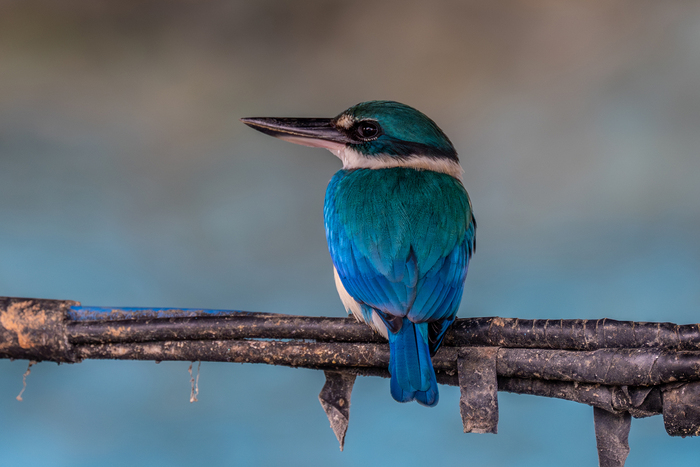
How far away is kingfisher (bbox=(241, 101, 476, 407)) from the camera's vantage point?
1.06 m

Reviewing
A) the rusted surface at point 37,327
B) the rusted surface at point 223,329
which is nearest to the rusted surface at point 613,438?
the rusted surface at point 223,329

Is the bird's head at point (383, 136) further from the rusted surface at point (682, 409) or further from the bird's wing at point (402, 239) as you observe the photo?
the rusted surface at point (682, 409)

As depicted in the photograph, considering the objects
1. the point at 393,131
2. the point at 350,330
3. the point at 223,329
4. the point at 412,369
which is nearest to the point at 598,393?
the point at 412,369

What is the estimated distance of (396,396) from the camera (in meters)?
0.99

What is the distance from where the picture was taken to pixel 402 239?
1197mm

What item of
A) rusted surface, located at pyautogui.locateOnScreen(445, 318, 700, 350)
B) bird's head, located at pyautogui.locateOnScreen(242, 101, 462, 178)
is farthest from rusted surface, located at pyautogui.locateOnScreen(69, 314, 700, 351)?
bird's head, located at pyautogui.locateOnScreen(242, 101, 462, 178)

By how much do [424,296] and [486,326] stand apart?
14cm

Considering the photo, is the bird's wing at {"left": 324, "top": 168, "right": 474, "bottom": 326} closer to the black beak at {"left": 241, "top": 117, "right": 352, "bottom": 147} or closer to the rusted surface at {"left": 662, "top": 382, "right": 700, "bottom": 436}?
the black beak at {"left": 241, "top": 117, "right": 352, "bottom": 147}

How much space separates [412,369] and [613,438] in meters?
0.32

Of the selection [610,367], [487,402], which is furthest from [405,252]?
[610,367]

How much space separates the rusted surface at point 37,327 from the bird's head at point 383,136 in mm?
637

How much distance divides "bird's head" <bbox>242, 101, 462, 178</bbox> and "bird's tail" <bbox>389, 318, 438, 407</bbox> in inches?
20.7

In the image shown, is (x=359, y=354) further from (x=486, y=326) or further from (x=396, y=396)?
(x=486, y=326)

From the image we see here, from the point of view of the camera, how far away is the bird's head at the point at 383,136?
144 cm
